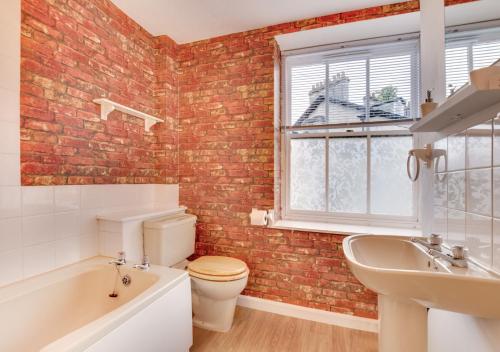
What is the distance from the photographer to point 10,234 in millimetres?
1347

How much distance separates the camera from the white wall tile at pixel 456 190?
115 centimetres

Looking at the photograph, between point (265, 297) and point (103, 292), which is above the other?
point (103, 292)

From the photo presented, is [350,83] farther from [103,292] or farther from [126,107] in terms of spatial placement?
[103,292]

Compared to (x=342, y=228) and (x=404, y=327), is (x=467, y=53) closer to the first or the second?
(x=404, y=327)

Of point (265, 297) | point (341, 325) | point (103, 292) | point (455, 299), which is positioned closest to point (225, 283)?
point (265, 297)

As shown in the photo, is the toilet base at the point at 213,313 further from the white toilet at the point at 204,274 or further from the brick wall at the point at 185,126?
the brick wall at the point at 185,126

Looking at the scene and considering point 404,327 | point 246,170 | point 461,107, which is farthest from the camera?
point 246,170

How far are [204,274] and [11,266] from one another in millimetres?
1098

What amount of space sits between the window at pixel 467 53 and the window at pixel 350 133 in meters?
0.84

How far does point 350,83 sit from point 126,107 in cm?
195

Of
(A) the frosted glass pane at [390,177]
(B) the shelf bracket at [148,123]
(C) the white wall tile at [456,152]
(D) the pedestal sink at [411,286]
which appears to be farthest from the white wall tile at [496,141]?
(B) the shelf bracket at [148,123]

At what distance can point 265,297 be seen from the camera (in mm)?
2242

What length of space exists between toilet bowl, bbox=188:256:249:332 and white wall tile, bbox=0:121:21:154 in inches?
52.0

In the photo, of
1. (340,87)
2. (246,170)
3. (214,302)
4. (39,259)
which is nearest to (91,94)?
(39,259)
